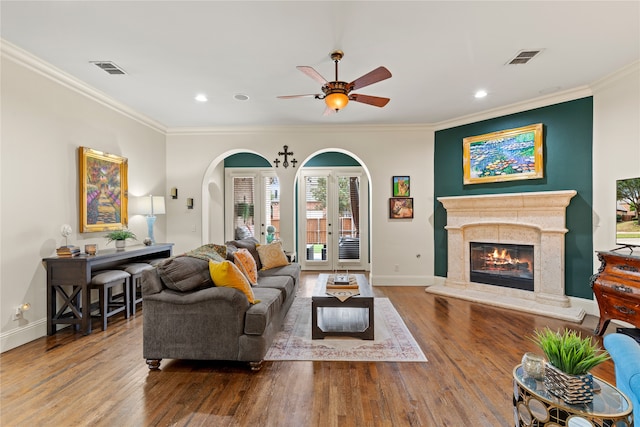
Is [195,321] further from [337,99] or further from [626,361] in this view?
[626,361]

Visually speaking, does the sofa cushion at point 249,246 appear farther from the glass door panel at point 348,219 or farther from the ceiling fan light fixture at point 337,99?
the glass door panel at point 348,219

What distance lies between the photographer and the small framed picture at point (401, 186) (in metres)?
5.78

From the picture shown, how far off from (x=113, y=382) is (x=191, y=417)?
0.93 meters

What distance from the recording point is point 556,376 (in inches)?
51.9

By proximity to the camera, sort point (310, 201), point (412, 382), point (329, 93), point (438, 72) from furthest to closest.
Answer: point (310, 201), point (438, 72), point (329, 93), point (412, 382)

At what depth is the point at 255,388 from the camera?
239 cm

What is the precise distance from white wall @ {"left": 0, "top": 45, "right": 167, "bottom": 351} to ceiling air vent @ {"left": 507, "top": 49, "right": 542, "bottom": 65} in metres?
5.11

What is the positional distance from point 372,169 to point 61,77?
4.62 m

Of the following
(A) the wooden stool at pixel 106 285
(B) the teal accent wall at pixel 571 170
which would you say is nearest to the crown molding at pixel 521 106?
(B) the teal accent wall at pixel 571 170

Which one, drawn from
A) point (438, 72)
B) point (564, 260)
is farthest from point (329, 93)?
point (564, 260)

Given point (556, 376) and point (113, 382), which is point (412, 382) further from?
point (113, 382)

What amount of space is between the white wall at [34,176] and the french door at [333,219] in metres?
4.24

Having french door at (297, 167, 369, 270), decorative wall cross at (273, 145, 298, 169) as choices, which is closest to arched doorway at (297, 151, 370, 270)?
french door at (297, 167, 369, 270)

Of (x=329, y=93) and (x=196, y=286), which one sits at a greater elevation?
(x=329, y=93)
